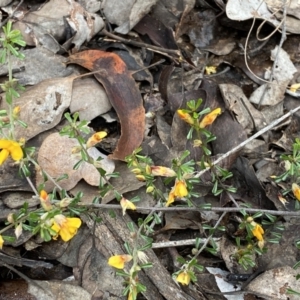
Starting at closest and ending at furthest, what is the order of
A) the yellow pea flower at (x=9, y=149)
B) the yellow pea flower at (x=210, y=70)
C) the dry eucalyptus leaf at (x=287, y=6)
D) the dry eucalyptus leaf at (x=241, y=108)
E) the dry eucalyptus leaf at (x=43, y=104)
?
1. the yellow pea flower at (x=9, y=149)
2. the dry eucalyptus leaf at (x=43, y=104)
3. the dry eucalyptus leaf at (x=241, y=108)
4. the yellow pea flower at (x=210, y=70)
5. the dry eucalyptus leaf at (x=287, y=6)

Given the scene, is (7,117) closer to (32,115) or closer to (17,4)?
(32,115)

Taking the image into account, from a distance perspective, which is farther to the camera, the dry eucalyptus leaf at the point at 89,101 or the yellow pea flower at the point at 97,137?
the dry eucalyptus leaf at the point at 89,101

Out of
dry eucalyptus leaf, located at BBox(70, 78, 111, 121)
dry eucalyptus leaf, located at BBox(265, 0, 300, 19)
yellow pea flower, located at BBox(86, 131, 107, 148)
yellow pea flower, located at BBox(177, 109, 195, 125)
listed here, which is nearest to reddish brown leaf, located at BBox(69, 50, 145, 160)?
dry eucalyptus leaf, located at BBox(70, 78, 111, 121)

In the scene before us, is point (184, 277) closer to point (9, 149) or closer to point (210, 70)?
point (9, 149)

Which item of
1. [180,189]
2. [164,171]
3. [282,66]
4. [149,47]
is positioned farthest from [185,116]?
[282,66]

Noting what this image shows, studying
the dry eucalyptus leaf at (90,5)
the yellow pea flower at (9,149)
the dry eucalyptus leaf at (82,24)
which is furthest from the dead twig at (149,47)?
the yellow pea flower at (9,149)

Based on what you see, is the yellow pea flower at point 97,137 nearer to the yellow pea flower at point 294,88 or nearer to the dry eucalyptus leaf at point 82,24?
the dry eucalyptus leaf at point 82,24

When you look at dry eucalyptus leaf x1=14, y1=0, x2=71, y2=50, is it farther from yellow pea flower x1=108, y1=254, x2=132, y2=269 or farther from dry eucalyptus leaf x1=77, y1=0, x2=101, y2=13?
yellow pea flower x1=108, y1=254, x2=132, y2=269
